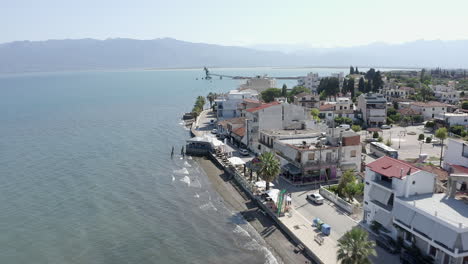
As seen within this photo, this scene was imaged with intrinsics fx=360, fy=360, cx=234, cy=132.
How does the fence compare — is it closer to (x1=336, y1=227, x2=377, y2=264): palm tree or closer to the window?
the window

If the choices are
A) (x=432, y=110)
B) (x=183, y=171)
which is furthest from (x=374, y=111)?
(x=183, y=171)

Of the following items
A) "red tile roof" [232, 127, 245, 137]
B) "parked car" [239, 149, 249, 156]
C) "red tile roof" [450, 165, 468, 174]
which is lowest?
"parked car" [239, 149, 249, 156]

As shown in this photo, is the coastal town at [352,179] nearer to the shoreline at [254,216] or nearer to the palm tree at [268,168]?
the palm tree at [268,168]

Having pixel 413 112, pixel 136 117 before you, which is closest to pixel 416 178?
pixel 413 112

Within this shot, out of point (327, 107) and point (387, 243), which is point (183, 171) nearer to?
point (387, 243)

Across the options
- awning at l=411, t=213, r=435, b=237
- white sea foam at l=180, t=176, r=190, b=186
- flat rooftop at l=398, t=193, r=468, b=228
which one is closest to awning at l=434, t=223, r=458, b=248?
awning at l=411, t=213, r=435, b=237
